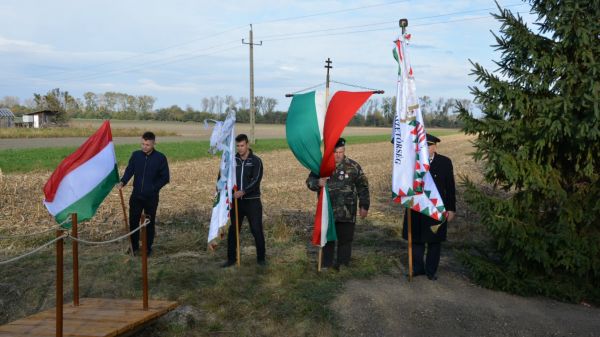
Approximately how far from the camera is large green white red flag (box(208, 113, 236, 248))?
25.8 feet

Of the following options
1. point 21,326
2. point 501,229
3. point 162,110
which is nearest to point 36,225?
point 21,326

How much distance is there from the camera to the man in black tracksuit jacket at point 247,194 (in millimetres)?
8039

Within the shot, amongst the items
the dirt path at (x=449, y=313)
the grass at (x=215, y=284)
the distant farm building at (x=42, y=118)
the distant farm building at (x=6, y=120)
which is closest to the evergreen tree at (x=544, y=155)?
the dirt path at (x=449, y=313)

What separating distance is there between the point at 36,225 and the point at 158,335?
258 inches

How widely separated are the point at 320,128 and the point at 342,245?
189 cm

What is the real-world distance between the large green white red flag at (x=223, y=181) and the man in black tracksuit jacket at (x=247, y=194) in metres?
0.13

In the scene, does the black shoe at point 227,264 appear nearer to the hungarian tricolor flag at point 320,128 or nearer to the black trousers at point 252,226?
the black trousers at point 252,226

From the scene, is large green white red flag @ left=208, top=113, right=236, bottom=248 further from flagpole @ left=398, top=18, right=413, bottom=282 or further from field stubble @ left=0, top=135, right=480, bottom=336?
flagpole @ left=398, top=18, right=413, bottom=282

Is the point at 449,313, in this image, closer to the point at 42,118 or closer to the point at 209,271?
the point at 209,271

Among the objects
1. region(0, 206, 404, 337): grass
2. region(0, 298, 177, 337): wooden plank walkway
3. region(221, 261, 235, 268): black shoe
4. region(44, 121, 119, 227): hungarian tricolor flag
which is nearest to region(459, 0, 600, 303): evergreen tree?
region(0, 206, 404, 337): grass

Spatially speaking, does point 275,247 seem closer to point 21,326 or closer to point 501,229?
point 501,229

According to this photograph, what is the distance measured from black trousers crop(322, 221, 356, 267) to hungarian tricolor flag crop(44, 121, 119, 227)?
3.33 metres

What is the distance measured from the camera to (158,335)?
5.80 metres

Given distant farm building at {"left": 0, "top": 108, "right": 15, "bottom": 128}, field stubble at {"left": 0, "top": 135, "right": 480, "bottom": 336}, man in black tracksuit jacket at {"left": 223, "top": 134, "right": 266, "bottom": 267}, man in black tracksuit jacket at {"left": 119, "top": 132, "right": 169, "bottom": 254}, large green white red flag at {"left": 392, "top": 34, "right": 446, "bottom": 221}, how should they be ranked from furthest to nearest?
distant farm building at {"left": 0, "top": 108, "right": 15, "bottom": 128}, man in black tracksuit jacket at {"left": 119, "top": 132, "right": 169, "bottom": 254}, man in black tracksuit jacket at {"left": 223, "top": 134, "right": 266, "bottom": 267}, large green white red flag at {"left": 392, "top": 34, "right": 446, "bottom": 221}, field stubble at {"left": 0, "top": 135, "right": 480, "bottom": 336}
